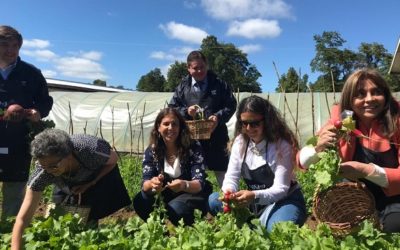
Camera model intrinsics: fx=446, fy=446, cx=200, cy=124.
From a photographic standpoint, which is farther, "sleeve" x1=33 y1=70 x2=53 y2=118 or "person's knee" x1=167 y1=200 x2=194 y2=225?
"sleeve" x1=33 y1=70 x2=53 y2=118

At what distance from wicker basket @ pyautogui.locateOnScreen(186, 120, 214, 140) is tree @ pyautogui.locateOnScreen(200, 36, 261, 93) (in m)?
41.0

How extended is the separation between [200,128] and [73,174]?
4.09 feet

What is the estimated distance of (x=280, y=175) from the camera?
9.57ft

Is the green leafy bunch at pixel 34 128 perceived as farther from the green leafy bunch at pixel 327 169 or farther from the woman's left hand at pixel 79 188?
the green leafy bunch at pixel 327 169

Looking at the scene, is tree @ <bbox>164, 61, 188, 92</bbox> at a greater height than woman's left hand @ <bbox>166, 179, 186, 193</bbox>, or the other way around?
tree @ <bbox>164, 61, 188, 92</bbox>

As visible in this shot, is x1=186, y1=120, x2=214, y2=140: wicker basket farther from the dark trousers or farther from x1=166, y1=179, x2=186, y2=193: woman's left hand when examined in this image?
x1=166, y1=179, x2=186, y2=193: woman's left hand

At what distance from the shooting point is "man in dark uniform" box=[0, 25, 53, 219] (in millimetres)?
3494

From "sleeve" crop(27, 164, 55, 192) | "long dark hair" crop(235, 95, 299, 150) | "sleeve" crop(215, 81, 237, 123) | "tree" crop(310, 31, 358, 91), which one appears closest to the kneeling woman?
"long dark hair" crop(235, 95, 299, 150)

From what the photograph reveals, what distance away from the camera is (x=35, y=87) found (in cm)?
370

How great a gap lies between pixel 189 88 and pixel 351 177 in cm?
235

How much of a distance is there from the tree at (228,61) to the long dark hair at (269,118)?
4181cm

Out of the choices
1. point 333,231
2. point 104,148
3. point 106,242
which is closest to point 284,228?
point 333,231

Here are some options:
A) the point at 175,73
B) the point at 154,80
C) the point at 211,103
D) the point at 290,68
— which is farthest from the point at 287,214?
the point at 154,80

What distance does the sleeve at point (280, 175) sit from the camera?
2848mm
